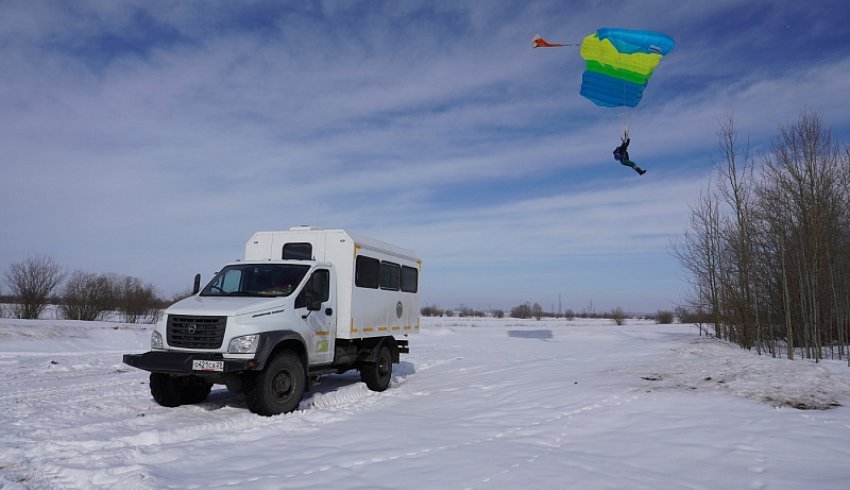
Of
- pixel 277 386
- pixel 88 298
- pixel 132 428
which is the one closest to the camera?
pixel 132 428

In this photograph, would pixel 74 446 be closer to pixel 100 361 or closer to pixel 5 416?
pixel 5 416

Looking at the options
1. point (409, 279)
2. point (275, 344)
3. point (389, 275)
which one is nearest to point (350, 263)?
point (389, 275)

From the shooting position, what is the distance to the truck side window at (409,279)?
523 inches

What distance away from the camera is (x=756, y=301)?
63.7ft

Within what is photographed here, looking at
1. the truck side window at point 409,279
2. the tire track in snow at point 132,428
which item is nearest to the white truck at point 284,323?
the truck side window at point 409,279

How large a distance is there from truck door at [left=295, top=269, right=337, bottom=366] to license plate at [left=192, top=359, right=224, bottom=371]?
1.74 meters

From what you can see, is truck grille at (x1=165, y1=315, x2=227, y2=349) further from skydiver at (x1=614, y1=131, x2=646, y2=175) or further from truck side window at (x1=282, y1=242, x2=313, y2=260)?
skydiver at (x1=614, y1=131, x2=646, y2=175)

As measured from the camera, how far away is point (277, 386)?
28.5 ft

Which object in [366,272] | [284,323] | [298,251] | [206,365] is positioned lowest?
[206,365]

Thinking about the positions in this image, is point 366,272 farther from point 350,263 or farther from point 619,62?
point 619,62

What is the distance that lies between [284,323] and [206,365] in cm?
143

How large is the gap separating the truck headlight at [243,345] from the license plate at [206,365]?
0.29 metres

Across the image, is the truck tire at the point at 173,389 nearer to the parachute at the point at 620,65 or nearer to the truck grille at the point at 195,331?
the truck grille at the point at 195,331

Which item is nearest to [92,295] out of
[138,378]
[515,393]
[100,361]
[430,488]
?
[100,361]
